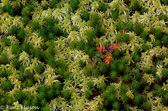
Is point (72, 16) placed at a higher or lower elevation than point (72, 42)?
higher

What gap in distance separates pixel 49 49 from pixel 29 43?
389mm

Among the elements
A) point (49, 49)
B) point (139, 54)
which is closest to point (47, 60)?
point (49, 49)

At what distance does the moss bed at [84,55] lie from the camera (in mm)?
3986

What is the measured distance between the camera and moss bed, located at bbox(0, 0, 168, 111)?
13.1 feet

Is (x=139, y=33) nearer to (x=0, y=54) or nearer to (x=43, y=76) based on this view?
(x=43, y=76)

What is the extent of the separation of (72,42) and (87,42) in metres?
0.25

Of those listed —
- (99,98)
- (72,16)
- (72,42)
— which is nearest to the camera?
(99,98)

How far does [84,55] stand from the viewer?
14.4 feet

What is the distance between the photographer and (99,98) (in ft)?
13.0

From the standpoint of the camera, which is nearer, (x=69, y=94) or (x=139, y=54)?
(x=69, y=94)

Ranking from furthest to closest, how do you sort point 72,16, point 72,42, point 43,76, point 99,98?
point 72,16 < point 72,42 < point 43,76 < point 99,98

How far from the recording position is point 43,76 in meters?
4.23

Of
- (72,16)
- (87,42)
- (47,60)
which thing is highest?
(72,16)

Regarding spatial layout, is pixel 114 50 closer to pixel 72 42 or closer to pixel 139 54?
pixel 139 54
